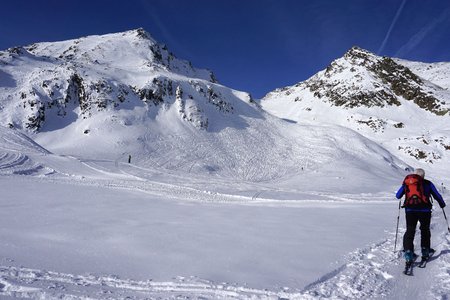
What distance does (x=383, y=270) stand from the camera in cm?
597

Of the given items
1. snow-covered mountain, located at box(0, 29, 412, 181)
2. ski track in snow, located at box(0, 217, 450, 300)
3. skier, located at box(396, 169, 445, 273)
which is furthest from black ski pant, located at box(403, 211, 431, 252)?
snow-covered mountain, located at box(0, 29, 412, 181)

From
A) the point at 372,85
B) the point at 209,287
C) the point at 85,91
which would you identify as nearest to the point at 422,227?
the point at 209,287

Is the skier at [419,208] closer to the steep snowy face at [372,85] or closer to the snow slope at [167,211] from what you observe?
the snow slope at [167,211]

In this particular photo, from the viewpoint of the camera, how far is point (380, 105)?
7938cm

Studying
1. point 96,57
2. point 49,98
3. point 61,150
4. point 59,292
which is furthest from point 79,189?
point 96,57

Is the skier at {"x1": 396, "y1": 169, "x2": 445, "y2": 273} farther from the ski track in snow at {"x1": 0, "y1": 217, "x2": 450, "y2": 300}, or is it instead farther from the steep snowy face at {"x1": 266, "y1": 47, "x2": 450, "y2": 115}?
the steep snowy face at {"x1": 266, "y1": 47, "x2": 450, "y2": 115}

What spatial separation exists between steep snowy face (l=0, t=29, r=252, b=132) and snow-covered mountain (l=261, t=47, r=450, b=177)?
3037cm

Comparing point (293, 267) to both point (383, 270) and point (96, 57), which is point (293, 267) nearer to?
point (383, 270)

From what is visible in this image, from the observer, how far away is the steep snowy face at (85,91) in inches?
1508

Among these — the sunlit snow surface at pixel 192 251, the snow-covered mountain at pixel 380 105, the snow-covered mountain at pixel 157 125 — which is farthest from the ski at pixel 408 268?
the snow-covered mountain at pixel 380 105

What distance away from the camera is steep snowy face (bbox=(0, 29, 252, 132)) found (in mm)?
38312

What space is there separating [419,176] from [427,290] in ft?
8.39

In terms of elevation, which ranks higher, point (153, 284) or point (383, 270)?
point (383, 270)

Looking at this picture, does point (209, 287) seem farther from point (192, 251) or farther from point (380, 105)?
point (380, 105)
